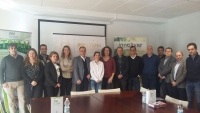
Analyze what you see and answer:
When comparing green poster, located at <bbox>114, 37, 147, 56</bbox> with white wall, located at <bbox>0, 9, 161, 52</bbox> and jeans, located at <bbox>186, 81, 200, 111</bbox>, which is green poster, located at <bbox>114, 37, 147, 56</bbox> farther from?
jeans, located at <bbox>186, 81, 200, 111</bbox>

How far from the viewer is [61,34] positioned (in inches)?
177

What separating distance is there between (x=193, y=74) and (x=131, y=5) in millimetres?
2023

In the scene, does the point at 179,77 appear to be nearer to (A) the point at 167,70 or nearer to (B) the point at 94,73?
(A) the point at 167,70

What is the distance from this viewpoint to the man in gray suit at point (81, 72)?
3.98 metres

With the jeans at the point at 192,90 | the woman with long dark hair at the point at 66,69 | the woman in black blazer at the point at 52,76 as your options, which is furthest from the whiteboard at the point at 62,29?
the jeans at the point at 192,90

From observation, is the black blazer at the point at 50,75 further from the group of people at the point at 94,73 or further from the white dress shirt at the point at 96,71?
the white dress shirt at the point at 96,71

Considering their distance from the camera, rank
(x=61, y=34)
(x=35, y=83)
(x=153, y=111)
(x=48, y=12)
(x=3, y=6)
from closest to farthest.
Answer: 1. (x=153, y=111)
2. (x=35, y=83)
3. (x=3, y=6)
4. (x=48, y=12)
5. (x=61, y=34)

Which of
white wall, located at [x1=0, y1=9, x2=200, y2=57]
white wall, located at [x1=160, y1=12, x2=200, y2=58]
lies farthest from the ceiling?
white wall, located at [x1=0, y1=9, x2=200, y2=57]

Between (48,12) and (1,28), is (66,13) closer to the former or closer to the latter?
(48,12)

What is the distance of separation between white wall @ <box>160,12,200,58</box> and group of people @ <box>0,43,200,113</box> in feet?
2.55

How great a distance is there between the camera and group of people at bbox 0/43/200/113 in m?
3.46

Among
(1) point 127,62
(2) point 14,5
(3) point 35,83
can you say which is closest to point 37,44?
(2) point 14,5

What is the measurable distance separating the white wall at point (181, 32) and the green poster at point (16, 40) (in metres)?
4.13

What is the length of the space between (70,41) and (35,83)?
5.20 feet
